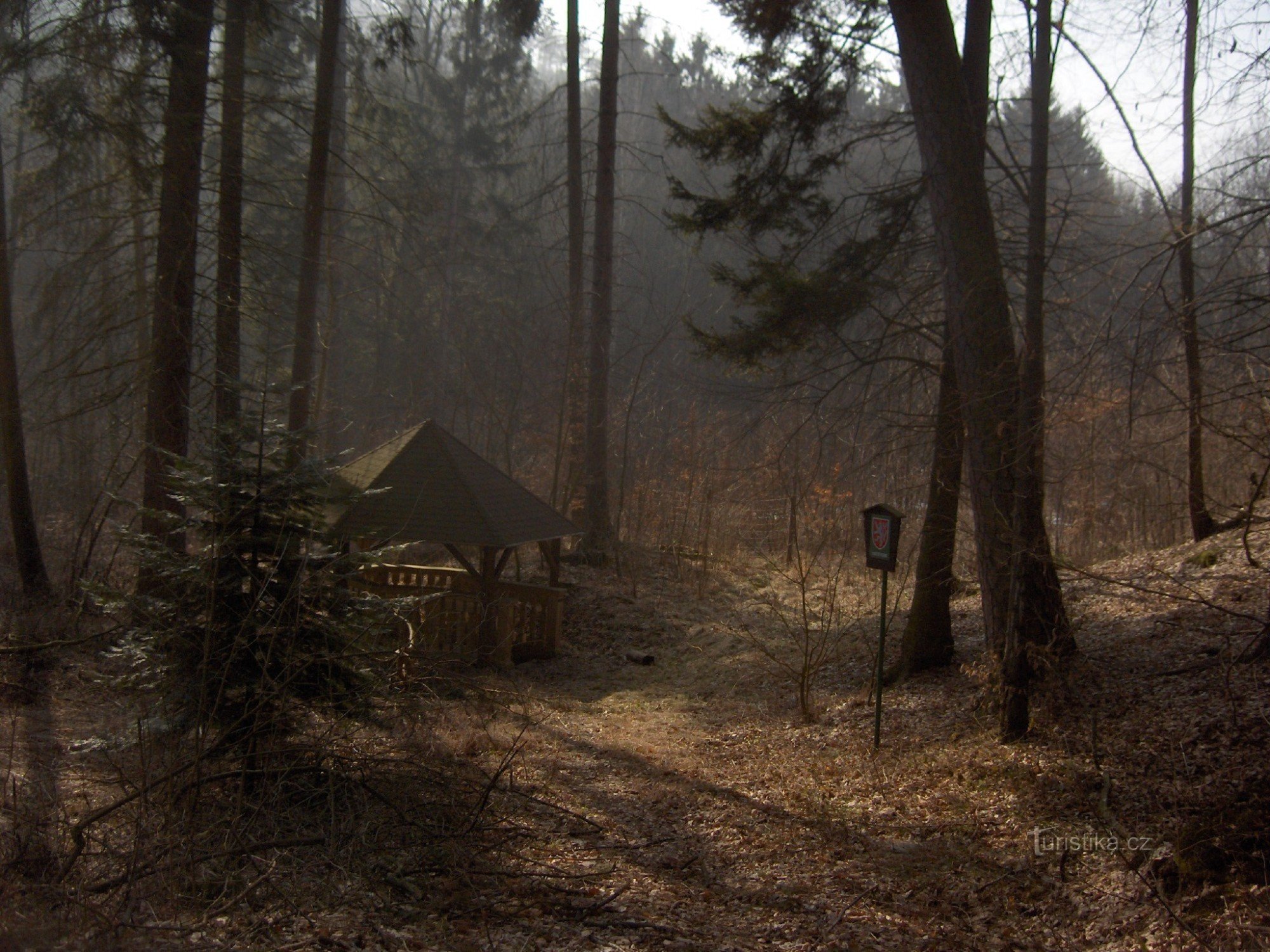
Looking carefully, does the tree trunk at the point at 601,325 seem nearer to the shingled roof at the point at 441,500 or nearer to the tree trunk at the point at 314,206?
the shingled roof at the point at 441,500

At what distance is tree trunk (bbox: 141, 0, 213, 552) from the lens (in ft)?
29.9

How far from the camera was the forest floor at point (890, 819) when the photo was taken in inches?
170

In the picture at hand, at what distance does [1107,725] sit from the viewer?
6.38 m

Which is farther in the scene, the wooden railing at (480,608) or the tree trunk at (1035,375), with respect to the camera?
the wooden railing at (480,608)

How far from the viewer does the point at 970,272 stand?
776 cm

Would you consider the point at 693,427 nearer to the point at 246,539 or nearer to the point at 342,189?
the point at 342,189

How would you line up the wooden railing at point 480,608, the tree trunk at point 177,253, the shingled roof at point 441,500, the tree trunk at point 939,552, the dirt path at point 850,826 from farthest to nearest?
the wooden railing at point 480,608
the shingled roof at point 441,500
the tree trunk at point 177,253
the tree trunk at point 939,552
the dirt path at point 850,826

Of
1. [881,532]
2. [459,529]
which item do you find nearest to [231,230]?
[459,529]

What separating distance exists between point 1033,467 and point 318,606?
4.93 m

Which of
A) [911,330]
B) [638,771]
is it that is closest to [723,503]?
[911,330]

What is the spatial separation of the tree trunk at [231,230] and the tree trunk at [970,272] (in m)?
6.56

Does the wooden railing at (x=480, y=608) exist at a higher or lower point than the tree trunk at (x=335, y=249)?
lower

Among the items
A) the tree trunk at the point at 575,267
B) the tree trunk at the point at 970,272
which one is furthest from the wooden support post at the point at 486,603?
the tree trunk at the point at 970,272

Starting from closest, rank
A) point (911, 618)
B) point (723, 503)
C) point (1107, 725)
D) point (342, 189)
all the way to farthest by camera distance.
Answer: point (1107, 725), point (911, 618), point (723, 503), point (342, 189)
